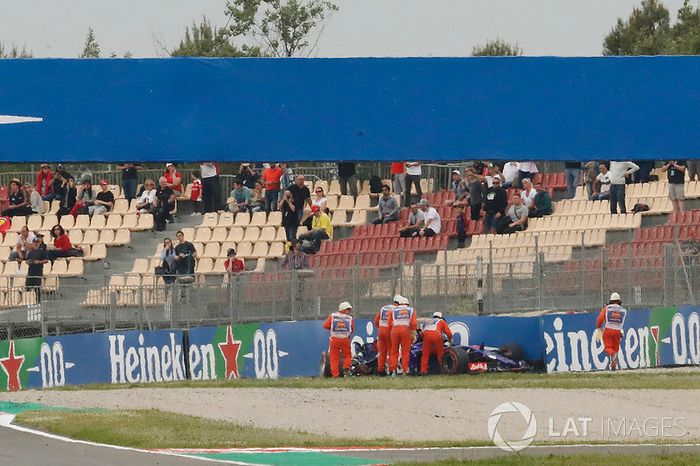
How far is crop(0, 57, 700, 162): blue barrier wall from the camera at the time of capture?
80.3ft

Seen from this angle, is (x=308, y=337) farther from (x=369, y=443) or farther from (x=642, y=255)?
(x=369, y=443)

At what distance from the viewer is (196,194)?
36219mm

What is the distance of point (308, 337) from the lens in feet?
89.8

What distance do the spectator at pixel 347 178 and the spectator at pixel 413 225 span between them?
117 inches

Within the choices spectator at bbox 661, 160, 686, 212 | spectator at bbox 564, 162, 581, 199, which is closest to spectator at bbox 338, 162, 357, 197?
spectator at bbox 564, 162, 581, 199

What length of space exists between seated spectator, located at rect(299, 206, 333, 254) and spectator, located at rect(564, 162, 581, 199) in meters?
5.41

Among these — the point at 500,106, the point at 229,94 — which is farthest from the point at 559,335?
the point at 229,94

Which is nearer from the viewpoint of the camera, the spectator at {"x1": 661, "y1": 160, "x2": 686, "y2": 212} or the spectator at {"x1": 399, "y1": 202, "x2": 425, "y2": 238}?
the spectator at {"x1": 661, "y1": 160, "x2": 686, "y2": 212}

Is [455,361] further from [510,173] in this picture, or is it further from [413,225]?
[510,173]

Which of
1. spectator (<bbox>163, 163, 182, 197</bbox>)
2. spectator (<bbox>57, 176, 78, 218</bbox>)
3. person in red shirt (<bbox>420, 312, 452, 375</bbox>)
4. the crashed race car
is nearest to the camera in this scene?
person in red shirt (<bbox>420, 312, 452, 375</bbox>)

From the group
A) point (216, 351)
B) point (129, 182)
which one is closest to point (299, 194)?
point (129, 182)

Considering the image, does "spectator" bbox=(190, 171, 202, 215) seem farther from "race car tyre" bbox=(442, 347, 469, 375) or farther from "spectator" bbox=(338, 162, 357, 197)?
"race car tyre" bbox=(442, 347, 469, 375)

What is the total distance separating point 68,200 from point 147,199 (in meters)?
1.93

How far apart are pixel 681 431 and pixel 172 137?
10.1m
